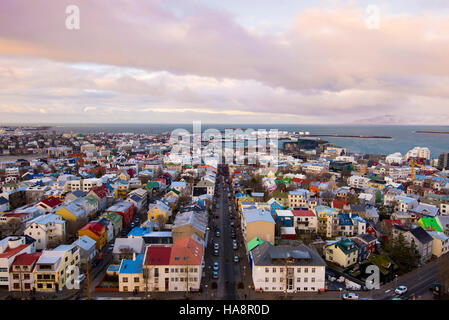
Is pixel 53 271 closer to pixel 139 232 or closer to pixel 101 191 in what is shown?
pixel 139 232

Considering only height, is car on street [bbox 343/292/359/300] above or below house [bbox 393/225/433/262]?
below

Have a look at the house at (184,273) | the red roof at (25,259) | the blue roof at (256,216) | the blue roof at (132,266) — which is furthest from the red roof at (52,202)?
the blue roof at (256,216)

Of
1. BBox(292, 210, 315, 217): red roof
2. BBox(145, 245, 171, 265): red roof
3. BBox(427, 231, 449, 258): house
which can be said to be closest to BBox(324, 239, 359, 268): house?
BBox(292, 210, 315, 217): red roof

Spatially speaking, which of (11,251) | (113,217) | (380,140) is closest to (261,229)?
(113,217)

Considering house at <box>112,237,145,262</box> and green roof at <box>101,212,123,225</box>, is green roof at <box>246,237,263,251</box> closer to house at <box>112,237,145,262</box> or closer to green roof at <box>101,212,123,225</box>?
house at <box>112,237,145,262</box>
